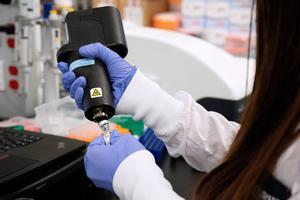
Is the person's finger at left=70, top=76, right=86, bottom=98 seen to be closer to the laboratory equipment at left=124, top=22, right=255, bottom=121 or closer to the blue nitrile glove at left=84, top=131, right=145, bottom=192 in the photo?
the blue nitrile glove at left=84, top=131, right=145, bottom=192

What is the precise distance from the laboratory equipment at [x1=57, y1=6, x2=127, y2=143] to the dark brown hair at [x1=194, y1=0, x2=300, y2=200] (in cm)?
26

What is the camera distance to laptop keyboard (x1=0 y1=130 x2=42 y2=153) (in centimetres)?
88

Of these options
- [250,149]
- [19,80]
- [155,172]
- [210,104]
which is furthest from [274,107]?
[19,80]

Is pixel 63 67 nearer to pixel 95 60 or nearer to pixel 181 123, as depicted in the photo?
pixel 95 60

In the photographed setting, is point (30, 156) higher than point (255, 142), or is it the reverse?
point (255, 142)

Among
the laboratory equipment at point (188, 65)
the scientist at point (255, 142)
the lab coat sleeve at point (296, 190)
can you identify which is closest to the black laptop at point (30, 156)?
the scientist at point (255, 142)

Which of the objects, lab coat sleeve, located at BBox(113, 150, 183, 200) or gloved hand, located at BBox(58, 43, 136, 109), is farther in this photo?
gloved hand, located at BBox(58, 43, 136, 109)

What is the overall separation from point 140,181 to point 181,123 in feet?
0.68

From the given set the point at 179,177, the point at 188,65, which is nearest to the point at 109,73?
the point at 179,177

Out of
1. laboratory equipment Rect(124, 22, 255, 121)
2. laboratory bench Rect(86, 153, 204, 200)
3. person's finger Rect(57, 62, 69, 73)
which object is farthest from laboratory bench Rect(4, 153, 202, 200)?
laboratory equipment Rect(124, 22, 255, 121)

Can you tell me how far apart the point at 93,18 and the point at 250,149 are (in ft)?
1.56

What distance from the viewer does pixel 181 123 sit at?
85 centimetres

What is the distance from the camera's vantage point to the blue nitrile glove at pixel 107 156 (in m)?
0.73

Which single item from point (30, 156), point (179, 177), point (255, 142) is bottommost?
point (179, 177)
